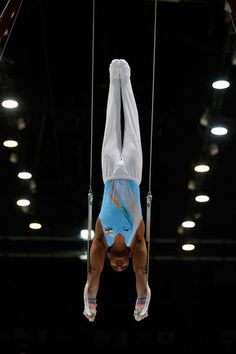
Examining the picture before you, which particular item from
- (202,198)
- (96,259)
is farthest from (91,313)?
(202,198)

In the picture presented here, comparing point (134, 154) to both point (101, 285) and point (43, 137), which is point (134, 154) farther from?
point (101, 285)

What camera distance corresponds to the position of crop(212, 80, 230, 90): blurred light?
1105 cm

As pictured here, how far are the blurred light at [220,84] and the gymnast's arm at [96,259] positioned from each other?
4189mm

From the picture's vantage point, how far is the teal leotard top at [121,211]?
7.43 metres

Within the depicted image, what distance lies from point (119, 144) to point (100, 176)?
459 centimetres

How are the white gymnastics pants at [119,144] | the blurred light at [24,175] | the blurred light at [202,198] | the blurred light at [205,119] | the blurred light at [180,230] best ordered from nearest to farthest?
the white gymnastics pants at [119,144] < the blurred light at [205,119] < the blurred light at [24,175] < the blurred light at [202,198] < the blurred light at [180,230]

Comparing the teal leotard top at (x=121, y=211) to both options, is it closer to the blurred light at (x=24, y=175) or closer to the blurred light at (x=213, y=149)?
the blurred light at (x=213, y=149)

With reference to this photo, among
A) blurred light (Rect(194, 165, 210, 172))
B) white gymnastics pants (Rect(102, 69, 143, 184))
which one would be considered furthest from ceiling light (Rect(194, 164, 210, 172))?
white gymnastics pants (Rect(102, 69, 143, 184))

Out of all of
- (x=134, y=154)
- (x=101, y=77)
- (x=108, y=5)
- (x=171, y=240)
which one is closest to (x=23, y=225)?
(x=171, y=240)

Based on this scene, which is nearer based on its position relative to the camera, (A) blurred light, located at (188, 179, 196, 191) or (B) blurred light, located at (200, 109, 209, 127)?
(B) blurred light, located at (200, 109, 209, 127)

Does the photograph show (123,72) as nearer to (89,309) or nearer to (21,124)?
(89,309)

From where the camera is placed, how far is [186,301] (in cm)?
1328

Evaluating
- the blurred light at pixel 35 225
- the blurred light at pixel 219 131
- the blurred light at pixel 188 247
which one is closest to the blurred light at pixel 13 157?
the blurred light at pixel 35 225

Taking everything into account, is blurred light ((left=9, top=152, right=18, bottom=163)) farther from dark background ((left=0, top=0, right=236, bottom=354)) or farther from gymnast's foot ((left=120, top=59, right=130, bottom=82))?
gymnast's foot ((left=120, top=59, right=130, bottom=82))
